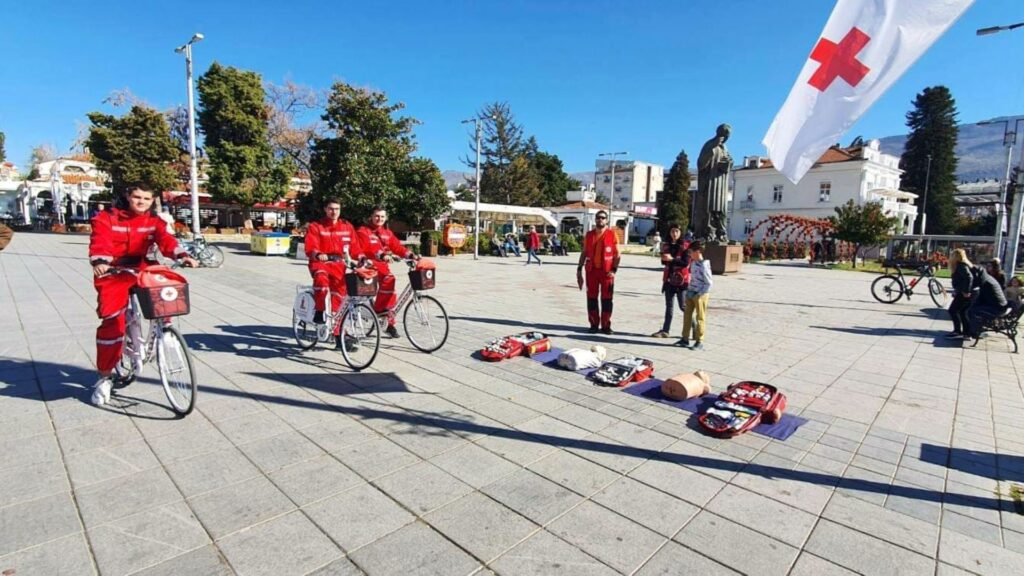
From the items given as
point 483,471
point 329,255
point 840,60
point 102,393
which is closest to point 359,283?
point 329,255

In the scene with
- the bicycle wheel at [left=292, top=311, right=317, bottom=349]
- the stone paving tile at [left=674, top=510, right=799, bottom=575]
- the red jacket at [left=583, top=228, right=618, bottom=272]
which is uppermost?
the red jacket at [left=583, top=228, right=618, bottom=272]

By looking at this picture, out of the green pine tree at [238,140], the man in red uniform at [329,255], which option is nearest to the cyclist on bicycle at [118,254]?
the man in red uniform at [329,255]

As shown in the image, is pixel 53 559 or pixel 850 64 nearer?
pixel 53 559

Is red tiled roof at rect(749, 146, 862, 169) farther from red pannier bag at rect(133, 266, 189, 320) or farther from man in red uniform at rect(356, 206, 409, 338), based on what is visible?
red pannier bag at rect(133, 266, 189, 320)

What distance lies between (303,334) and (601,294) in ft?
13.8

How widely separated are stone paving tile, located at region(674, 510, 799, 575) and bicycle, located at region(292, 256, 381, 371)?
3580 millimetres

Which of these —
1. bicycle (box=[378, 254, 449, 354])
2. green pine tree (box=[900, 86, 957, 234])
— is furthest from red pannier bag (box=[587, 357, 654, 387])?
green pine tree (box=[900, 86, 957, 234])

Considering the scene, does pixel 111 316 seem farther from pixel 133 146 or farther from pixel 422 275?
pixel 133 146

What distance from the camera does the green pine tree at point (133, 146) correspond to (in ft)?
103

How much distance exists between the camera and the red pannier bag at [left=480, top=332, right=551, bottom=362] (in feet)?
19.6

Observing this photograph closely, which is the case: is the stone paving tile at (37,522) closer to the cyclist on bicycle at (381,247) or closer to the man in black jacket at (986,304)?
the cyclist on bicycle at (381,247)

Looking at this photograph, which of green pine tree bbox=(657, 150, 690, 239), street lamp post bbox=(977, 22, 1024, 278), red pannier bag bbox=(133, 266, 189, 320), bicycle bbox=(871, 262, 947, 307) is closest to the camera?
red pannier bag bbox=(133, 266, 189, 320)

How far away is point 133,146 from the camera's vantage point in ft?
105

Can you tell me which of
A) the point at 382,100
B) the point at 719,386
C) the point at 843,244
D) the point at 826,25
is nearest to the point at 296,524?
the point at 719,386
